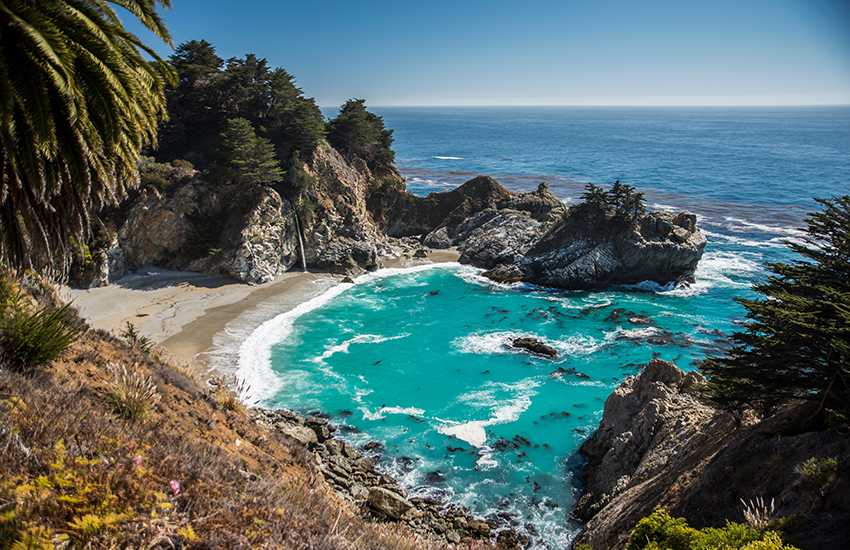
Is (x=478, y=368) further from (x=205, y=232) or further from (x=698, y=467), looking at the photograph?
(x=205, y=232)

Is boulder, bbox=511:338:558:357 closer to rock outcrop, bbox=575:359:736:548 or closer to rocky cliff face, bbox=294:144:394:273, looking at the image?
rock outcrop, bbox=575:359:736:548

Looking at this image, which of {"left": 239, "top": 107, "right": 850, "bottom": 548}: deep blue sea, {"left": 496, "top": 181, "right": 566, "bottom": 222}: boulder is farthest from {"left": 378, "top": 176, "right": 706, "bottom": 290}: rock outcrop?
{"left": 239, "top": 107, "right": 850, "bottom": 548}: deep blue sea

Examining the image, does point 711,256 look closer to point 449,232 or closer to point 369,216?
point 449,232

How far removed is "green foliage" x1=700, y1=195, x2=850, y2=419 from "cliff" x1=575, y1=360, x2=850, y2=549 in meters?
0.76

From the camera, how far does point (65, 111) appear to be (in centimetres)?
655

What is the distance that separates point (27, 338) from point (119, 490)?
14.5 feet

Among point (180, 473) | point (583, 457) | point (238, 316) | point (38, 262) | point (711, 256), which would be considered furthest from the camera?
point (711, 256)

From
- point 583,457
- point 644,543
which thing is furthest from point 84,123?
point 583,457

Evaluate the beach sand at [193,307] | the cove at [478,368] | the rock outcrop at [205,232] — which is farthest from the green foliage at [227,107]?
the cove at [478,368]

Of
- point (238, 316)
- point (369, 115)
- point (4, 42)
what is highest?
point (369, 115)

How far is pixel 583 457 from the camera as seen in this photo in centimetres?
1816

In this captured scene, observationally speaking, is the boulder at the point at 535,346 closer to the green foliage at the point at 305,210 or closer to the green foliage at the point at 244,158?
the green foliage at the point at 305,210

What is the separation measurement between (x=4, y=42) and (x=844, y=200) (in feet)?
62.2

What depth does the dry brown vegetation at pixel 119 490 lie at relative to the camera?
4.07m
